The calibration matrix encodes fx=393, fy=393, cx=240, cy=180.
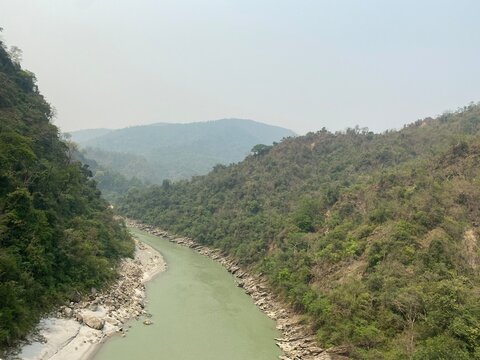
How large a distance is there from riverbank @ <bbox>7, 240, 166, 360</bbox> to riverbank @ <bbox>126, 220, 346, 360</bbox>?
27.0 ft

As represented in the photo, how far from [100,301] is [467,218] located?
2226 cm

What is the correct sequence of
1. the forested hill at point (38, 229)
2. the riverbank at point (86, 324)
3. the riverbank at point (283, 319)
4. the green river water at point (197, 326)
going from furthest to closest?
1. the riverbank at point (283, 319)
2. the green river water at point (197, 326)
3. the forested hill at point (38, 229)
4. the riverbank at point (86, 324)

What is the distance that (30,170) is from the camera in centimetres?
2272

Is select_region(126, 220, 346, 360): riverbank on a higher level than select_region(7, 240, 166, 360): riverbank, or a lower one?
lower

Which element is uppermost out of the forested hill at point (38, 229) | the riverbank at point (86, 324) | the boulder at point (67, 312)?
the forested hill at point (38, 229)

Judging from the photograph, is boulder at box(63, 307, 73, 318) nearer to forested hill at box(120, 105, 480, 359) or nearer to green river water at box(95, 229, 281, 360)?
green river water at box(95, 229, 281, 360)

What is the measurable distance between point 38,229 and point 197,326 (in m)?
10.1

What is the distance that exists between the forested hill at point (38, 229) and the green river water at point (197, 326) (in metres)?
3.79

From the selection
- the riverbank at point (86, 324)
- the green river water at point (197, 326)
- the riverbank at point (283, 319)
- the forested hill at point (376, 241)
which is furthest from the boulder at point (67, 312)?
the forested hill at point (376, 241)

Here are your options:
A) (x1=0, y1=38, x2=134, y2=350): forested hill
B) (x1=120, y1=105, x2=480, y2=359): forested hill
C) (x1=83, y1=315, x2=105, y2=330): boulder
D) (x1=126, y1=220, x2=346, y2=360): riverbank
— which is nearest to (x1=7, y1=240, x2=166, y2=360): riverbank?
(x1=83, y1=315, x2=105, y2=330): boulder

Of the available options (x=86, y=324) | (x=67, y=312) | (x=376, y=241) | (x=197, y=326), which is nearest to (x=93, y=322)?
(x=86, y=324)

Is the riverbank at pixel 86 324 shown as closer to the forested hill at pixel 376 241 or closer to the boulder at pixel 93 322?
the boulder at pixel 93 322

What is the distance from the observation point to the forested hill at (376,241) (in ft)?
58.6

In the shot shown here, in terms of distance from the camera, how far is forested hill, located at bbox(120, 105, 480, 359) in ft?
58.6
